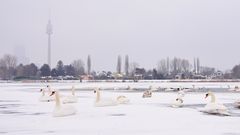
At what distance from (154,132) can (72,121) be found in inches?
185

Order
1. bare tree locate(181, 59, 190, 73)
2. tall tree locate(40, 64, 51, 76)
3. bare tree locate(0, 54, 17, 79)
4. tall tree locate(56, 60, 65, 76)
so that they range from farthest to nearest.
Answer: bare tree locate(181, 59, 190, 73) < tall tree locate(56, 60, 65, 76) < bare tree locate(0, 54, 17, 79) < tall tree locate(40, 64, 51, 76)

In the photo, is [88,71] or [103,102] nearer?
[103,102]

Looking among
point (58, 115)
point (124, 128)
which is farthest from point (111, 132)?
point (58, 115)

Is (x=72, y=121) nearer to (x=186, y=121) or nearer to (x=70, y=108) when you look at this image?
(x=70, y=108)

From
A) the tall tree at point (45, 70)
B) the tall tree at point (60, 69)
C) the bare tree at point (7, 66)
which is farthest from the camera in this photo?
the tall tree at point (60, 69)

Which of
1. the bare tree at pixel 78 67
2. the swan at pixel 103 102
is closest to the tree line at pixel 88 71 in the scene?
the bare tree at pixel 78 67

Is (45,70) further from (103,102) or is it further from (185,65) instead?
(103,102)

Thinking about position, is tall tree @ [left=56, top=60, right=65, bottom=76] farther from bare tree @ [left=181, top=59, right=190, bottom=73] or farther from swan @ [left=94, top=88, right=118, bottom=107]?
swan @ [left=94, top=88, right=118, bottom=107]

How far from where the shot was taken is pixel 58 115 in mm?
20438

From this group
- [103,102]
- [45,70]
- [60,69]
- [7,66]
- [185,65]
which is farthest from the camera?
[185,65]

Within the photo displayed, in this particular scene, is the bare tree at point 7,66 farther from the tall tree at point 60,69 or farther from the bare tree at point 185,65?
the bare tree at point 185,65

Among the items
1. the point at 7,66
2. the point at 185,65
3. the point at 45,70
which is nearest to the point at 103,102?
the point at 45,70

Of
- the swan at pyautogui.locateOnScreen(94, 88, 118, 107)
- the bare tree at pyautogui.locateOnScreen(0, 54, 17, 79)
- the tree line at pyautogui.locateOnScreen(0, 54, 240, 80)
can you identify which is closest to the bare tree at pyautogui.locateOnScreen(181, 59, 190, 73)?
the tree line at pyautogui.locateOnScreen(0, 54, 240, 80)

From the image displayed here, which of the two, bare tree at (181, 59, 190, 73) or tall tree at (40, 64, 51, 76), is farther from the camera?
bare tree at (181, 59, 190, 73)
